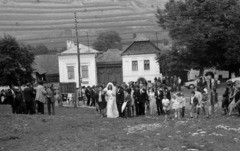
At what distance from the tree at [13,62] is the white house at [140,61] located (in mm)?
18436

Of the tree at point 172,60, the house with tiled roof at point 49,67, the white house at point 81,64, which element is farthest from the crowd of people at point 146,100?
the house with tiled roof at point 49,67

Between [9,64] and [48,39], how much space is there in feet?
213

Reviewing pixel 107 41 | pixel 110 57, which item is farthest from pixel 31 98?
pixel 107 41

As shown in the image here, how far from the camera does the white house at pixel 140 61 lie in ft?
209

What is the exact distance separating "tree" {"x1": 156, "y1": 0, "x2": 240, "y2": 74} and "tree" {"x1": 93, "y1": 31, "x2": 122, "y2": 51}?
57265 millimetres

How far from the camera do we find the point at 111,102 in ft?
77.4

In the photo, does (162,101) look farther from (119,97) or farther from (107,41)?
(107,41)

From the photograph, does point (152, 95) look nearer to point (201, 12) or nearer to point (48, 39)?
point (201, 12)

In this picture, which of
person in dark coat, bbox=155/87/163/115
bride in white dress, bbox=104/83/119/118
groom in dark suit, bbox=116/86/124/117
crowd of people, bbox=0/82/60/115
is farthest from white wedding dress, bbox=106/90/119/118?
crowd of people, bbox=0/82/60/115

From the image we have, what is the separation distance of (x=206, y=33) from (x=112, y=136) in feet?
114

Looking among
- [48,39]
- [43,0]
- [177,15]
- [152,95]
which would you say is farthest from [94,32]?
[152,95]

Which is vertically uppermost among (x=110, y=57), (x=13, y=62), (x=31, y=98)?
(x=110, y=57)

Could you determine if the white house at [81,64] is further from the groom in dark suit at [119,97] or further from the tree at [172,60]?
the groom in dark suit at [119,97]

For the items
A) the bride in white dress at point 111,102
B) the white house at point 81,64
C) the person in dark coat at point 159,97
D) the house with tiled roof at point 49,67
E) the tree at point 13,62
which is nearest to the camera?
the bride in white dress at point 111,102
